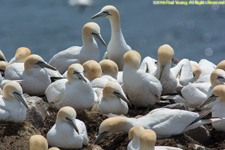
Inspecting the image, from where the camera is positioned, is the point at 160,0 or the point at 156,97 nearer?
the point at 156,97

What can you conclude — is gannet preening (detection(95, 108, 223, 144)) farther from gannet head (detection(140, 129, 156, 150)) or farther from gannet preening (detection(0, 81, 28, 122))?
gannet preening (detection(0, 81, 28, 122))

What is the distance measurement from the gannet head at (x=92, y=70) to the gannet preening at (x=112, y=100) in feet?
→ 3.05

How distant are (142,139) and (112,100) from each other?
1.98m

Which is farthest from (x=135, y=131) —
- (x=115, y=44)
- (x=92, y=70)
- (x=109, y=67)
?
(x=115, y=44)

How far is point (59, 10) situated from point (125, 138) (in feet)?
105

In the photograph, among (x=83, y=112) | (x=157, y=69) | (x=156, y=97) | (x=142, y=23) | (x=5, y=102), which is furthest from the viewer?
(x=142, y=23)

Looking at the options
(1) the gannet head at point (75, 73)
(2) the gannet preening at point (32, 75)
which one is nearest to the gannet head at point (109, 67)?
(2) the gannet preening at point (32, 75)

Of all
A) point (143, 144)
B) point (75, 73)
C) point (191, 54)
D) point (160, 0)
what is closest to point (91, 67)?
point (75, 73)

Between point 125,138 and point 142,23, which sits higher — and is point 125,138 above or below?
above

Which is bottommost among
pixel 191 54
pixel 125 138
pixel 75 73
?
pixel 191 54

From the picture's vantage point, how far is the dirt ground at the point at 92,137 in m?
7.90

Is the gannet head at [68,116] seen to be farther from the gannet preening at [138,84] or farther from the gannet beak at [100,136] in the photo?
the gannet preening at [138,84]

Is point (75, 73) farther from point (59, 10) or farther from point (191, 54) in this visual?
point (59, 10)

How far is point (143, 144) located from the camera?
23.5 feet
